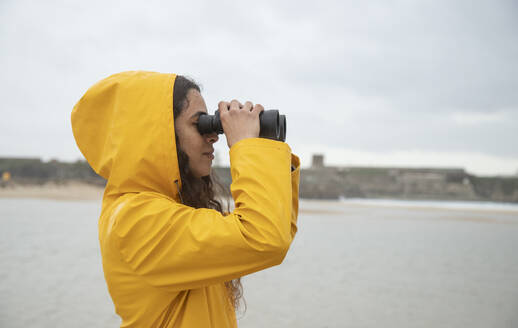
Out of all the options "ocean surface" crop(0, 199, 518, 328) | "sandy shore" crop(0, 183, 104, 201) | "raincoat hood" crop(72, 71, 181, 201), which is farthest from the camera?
"sandy shore" crop(0, 183, 104, 201)

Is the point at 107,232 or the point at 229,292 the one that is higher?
the point at 107,232

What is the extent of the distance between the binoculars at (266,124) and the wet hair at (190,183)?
0.08 metres

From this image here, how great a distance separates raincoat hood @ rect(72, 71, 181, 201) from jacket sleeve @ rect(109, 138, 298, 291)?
0.31 ft

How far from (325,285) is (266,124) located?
4416 millimetres

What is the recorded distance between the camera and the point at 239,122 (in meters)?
1.01

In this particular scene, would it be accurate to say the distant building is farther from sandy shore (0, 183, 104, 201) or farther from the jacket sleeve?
the jacket sleeve

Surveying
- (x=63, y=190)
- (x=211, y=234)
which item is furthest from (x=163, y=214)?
(x=63, y=190)

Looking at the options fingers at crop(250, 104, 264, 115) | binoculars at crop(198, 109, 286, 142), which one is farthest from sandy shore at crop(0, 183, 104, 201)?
fingers at crop(250, 104, 264, 115)

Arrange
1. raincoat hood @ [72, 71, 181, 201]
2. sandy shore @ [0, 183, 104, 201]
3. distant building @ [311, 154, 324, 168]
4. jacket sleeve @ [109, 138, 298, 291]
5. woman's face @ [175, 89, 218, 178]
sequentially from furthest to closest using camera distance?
distant building @ [311, 154, 324, 168] < sandy shore @ [0, 183, 104, 201] < woman's face @ [175, 89, 218, 178] < raincoat hood @ [72, 71, 181, 201] < jacket sleeve @ [109, 138, 298, 291]

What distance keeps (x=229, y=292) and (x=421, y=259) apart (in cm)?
657

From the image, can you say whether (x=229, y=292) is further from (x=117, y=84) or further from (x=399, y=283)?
(x=399, y=283)

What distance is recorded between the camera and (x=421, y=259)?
6.91 m

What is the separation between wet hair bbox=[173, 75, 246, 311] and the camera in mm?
1086

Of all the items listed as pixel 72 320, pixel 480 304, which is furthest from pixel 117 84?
pixel 480 304
